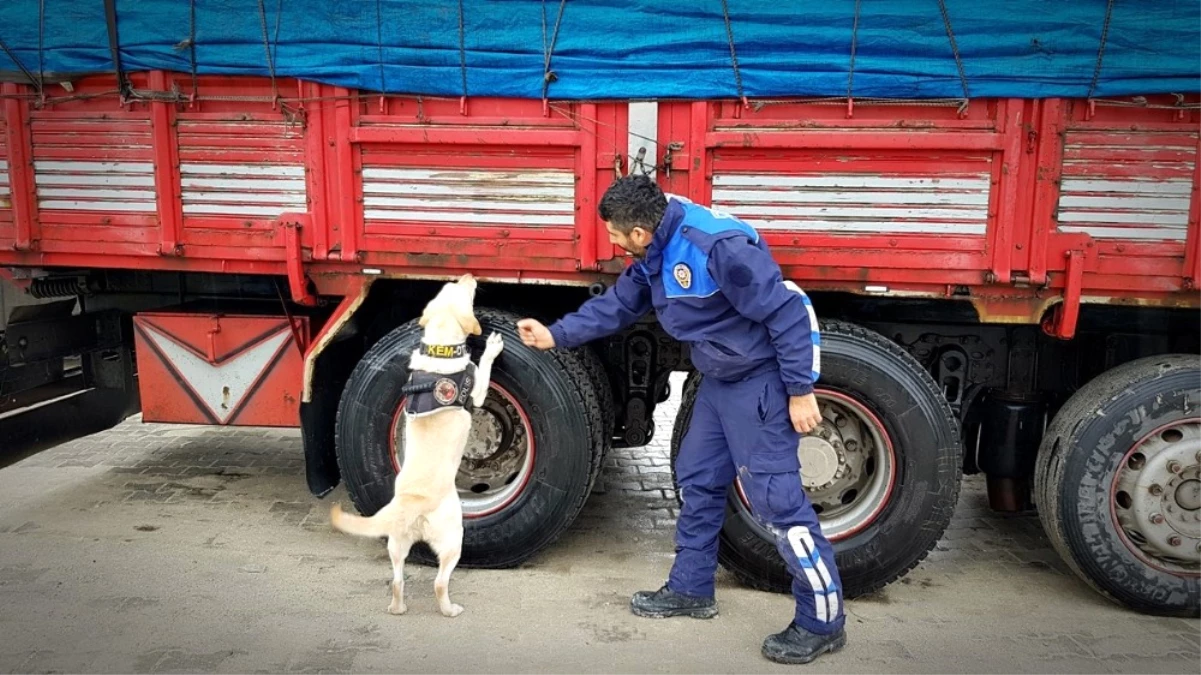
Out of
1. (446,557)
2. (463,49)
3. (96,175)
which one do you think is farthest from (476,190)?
(96,175)

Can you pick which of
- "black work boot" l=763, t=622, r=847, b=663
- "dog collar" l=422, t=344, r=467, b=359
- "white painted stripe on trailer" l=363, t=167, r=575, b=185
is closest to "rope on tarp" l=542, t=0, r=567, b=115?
"white painted stripe on trailer" l=363, t=167, r=575, b=185

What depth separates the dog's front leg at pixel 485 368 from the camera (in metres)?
3.98

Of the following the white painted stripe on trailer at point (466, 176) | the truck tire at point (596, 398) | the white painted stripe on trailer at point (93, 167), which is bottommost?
the truck tire at point (596, 398)

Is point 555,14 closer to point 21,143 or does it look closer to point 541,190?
point 541,190

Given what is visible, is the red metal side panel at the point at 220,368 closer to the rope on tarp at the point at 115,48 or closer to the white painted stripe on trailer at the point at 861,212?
the rope on tarp at the point at 115,48

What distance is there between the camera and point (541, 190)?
4.07 metres

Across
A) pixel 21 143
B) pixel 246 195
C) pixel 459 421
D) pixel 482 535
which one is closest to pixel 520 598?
pixel 482 535

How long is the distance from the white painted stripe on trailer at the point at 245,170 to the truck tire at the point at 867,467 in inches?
82.5

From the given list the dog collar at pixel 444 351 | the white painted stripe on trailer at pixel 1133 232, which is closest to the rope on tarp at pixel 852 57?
the white painted stripe on trailer at pixel 1133 232

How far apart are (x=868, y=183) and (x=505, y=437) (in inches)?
82.8

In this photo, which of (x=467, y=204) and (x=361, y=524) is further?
(x=467, y=204)

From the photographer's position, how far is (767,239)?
4.00 meters

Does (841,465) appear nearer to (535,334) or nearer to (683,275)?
(683,275)

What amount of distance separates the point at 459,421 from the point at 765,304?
143 centimetres
